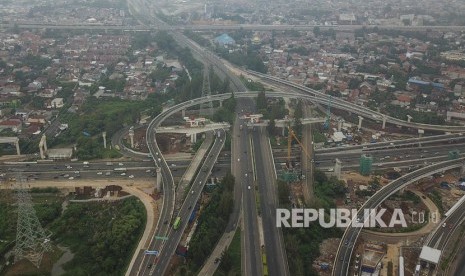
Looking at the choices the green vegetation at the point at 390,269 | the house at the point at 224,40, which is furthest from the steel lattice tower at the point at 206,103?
the green vegetation at the point at 390,269

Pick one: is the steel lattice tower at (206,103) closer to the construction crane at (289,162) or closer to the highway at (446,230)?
the construction crane at (289,162)

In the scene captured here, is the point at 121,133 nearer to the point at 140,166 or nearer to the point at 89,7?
the point at 140,166

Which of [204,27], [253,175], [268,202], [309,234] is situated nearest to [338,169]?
[253,175]

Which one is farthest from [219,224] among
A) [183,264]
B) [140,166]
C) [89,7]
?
[89,7]

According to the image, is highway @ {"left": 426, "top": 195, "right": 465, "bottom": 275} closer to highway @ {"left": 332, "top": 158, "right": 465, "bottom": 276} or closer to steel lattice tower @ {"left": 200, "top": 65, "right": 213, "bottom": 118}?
highway @ {"left": 332, "top": 158, "right": 465, "bottom": 276}

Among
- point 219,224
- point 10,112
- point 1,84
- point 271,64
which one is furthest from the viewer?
point 271,64

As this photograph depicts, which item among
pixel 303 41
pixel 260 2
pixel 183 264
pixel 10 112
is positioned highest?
pixel 260 2
